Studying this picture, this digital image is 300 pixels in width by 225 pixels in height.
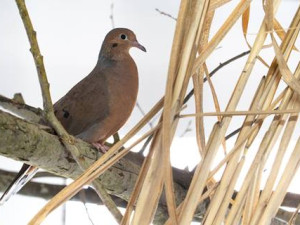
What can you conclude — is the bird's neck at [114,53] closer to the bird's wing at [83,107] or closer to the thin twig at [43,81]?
the bird's wing at [83,107]

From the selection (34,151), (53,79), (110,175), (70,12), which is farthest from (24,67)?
(34,151)

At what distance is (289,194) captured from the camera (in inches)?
41.0

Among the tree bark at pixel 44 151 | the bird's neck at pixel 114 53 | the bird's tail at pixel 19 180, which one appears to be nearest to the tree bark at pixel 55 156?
the tree bark at pixel 44 151

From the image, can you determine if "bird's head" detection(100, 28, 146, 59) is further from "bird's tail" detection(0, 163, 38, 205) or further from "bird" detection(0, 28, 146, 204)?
"bird's tail" detection(0, 163, 38, 205)

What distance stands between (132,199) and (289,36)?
0.19 m

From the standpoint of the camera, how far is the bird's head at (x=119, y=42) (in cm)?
144

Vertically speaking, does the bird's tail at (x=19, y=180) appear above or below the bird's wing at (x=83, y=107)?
below

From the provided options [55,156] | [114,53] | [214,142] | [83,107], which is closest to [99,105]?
[83,107]

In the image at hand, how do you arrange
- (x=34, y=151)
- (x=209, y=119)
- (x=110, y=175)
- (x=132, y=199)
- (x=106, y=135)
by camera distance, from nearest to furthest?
1. (x=132, y=199)
2. (x=34, y=151)
3. (x=110, y=175)
4. (x=106, y=135)
5. (x=209, y=119)

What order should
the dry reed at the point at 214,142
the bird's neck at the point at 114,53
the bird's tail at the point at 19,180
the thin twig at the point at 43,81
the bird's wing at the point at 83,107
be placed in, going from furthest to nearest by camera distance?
the bird's neck at the point at 114,53 < the bird's wing at the point at 83,107 < the bird's tail at the point at 19,180 < the thin twig at the point at 43,81 < the dry reed at the point at 214,142

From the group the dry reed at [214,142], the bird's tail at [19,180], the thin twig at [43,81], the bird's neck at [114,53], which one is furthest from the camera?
the bird's neck at [114,53]

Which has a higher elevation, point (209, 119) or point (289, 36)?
point (209, 119)

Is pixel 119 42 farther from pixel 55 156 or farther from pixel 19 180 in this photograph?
pixel 55 156

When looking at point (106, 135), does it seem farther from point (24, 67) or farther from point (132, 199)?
point (132, 199)
